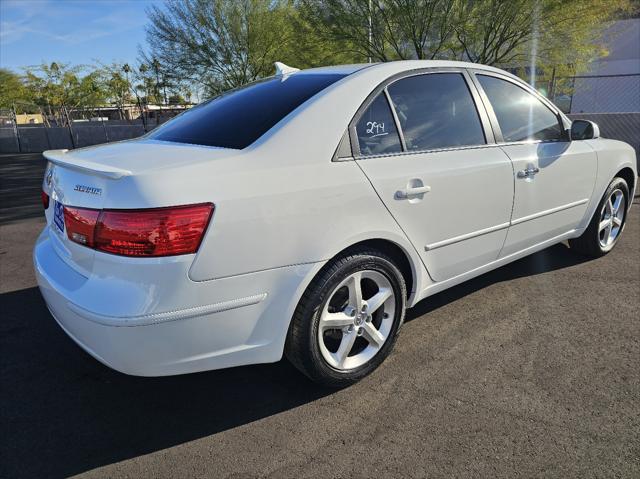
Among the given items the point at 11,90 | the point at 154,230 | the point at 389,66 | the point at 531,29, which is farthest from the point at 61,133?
the point at 11,90

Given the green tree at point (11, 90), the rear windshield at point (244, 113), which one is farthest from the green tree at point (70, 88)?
the rear windshield at point (244, 113)

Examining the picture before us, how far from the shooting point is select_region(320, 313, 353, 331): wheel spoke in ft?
7.80

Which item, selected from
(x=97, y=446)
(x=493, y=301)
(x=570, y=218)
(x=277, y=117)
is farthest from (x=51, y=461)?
(x=570, y=218)

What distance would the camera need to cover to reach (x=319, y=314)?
2312 millimetres

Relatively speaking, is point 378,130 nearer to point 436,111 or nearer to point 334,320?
point 436,111

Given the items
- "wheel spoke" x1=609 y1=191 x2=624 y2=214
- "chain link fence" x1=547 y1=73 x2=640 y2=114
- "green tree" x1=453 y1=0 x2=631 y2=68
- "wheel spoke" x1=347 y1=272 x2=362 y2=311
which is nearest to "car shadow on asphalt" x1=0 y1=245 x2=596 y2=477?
"wheel spoke" x1=347 y1=272 x2=362 y2=311

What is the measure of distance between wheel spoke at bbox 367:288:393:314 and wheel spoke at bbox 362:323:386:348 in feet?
0.28

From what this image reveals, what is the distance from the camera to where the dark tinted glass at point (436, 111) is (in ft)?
8.94

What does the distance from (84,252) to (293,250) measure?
875 millimetres

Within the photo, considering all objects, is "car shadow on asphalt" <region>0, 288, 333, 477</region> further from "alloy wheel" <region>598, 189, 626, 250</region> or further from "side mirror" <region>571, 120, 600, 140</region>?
"alloy wheel" <region>598, 189, 626, 250</region>

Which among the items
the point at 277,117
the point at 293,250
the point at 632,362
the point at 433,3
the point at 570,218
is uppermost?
the point at 433,3

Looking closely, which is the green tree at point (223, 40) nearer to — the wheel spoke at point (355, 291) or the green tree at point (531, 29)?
the green tree at point (531, 29)

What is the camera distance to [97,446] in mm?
2178

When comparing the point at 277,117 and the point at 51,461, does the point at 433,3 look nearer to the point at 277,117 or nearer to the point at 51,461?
the point at 277,117
